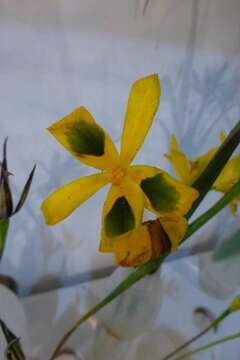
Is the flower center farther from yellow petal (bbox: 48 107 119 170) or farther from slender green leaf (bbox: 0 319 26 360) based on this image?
slender green leaf (bbox: 0 319 26 360)

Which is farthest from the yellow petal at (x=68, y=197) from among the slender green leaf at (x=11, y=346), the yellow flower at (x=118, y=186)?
the slender green leaf at (x=11, y=346)

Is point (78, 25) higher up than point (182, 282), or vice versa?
point (78, 25)

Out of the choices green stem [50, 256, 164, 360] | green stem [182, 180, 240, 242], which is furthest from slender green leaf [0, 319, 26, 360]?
green stem [182, 180, 240, 242]

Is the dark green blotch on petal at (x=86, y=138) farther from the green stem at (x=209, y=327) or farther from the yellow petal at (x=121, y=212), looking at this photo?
the green stem at (x=209, y=327)

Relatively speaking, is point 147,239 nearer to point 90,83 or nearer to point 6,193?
point 6,193

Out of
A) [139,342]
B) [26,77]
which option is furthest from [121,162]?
[139,342]

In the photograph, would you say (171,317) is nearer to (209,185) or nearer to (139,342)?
(139,342)
